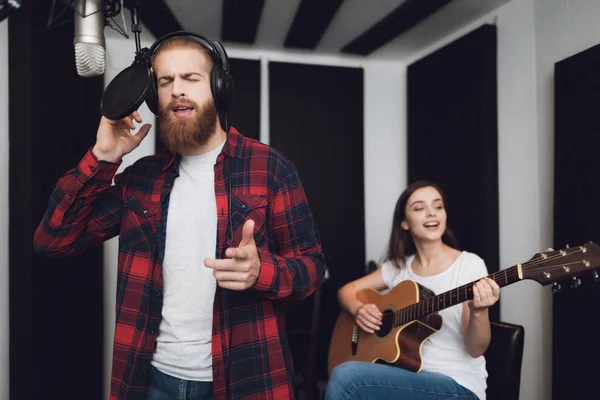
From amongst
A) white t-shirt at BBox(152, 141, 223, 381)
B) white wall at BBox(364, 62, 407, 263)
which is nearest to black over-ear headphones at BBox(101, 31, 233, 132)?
white t-shirt at BBox(152, 141, 223, 381)

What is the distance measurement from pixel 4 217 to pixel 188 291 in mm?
1019

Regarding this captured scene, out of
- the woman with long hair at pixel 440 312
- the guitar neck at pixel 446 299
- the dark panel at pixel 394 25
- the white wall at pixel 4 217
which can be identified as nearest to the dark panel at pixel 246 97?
the dark panel at pixel 394 25

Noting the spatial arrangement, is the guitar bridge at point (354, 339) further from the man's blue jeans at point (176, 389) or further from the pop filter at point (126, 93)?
the pop filter at point (126, 93)

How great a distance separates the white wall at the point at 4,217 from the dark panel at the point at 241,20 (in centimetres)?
134

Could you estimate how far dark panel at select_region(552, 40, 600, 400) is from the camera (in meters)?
2.11

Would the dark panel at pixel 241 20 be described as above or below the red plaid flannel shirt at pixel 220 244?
above

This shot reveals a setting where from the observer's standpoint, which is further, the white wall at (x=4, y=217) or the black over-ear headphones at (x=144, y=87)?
the white wall at (x=4, y=217)

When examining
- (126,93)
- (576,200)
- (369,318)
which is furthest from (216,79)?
(576,200)

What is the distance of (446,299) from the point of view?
187cm

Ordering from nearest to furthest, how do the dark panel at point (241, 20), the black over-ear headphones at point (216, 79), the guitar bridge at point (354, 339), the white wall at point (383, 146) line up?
the black over-ear headphones at point (216, 79) → the guitar bridge at point (354, 339) → the dark panel at point (241, 20) → the white wall at point (383, 146)

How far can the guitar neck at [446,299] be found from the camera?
5.49 ft

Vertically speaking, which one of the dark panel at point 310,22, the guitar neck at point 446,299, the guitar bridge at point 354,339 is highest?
the dark panel at point 310,22

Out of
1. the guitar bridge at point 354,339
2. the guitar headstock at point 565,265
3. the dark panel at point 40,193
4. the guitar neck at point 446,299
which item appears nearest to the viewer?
the guitar headstock at point 565,265

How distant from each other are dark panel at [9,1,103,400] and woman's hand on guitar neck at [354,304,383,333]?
56.2 inches
